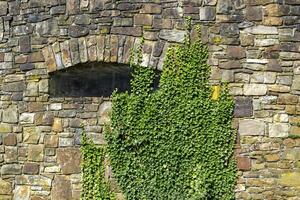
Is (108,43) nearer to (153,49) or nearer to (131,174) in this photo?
(153,49)

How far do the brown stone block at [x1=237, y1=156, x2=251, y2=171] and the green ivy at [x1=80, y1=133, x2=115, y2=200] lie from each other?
1.48 meters

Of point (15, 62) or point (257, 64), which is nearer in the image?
point (257, 64)

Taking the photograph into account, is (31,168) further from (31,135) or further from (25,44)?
(25,44)

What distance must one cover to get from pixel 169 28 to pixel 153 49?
297 mm

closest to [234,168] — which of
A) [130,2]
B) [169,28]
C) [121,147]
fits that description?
[121,147]

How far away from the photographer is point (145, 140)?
5594mm

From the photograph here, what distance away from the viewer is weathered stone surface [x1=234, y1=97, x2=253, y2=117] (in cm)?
552

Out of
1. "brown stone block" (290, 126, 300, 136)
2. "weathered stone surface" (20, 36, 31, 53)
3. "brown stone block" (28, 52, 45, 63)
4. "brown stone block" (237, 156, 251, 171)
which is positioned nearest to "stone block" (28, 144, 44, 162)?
"brown stone block" (28, 52, 45, 63)

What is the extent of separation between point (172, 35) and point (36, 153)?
83.4 inches

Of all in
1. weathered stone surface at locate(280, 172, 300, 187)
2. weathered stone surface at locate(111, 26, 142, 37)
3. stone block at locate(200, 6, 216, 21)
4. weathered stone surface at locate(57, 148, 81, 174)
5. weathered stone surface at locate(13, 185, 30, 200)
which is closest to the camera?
weathered stone surface at locate(280, 172, 300, 187)

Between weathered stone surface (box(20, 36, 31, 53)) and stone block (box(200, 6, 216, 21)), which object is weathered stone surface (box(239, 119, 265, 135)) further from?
weathered stone surface (box(20, 36, 31, 53))

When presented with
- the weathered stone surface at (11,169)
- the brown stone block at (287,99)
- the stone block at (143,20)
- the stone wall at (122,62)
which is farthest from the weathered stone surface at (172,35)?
the weathered stone surface at (11,169)

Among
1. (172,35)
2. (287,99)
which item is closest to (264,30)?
(287,99)

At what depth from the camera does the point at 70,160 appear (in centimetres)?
581
